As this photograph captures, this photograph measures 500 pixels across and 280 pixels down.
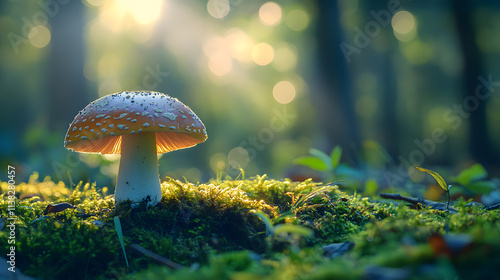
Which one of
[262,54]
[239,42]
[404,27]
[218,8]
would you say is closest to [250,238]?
[218,8]

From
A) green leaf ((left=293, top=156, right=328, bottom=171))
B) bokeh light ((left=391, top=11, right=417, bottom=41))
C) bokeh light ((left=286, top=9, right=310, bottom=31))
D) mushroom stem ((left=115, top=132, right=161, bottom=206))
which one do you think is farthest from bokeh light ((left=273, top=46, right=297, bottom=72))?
mushroom stem ((left=115, top=132, right=161, bottom=206))

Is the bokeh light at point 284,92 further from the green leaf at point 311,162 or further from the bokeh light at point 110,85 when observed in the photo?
the green leaf at point 311,162

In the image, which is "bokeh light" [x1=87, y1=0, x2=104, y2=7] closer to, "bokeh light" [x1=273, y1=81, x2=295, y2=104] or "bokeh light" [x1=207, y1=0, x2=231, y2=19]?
"bokeh light" [x1=207, y1=0, x2=231, y2=19]

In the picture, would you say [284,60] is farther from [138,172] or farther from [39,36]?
[138,172]

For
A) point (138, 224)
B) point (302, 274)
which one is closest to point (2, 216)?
point (138, 224)

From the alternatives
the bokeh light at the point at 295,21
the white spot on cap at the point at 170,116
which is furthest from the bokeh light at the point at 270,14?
the white spot on cap at the point at 170,116

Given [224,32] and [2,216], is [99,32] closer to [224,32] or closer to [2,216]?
[224,32]

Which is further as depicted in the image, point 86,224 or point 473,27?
point 473,27
